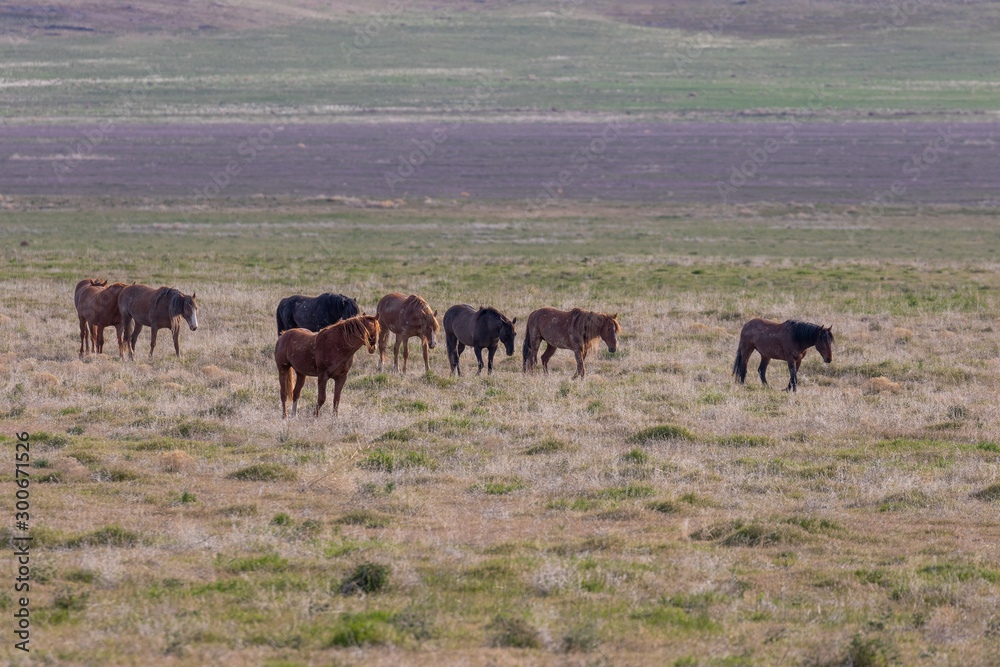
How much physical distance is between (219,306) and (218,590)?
17.7 m

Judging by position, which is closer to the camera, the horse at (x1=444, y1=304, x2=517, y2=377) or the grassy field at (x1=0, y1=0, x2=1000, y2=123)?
the horse at (x1=444, y1=304, x2=517, y2=377)

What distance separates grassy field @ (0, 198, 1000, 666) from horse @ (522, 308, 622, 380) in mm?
490

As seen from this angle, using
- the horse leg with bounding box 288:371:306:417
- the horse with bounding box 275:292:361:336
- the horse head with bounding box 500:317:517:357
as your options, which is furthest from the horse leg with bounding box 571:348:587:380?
the horse leg with bounding box 288:371:306:417

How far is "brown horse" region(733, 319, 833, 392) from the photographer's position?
58.8 feet

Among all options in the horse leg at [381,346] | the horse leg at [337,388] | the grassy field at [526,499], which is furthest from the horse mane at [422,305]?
the horse leg at [337,388]

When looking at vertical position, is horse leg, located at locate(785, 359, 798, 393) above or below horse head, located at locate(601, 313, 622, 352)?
below

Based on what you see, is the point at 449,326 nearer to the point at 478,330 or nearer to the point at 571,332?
the point at 478,330

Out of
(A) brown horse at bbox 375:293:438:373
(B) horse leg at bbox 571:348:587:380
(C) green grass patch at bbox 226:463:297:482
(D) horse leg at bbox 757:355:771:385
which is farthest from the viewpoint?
(B) horse leg at bbox 571:348:587:380

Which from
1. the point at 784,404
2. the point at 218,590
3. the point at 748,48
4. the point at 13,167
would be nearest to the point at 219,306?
the point at 784,404

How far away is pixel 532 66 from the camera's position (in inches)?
5743

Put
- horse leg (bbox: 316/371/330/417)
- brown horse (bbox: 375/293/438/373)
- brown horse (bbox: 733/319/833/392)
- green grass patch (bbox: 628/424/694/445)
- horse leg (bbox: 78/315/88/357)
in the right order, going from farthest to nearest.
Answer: horse leg (bbox: 78/315/88/357) < brown horse (bbox: 375/293/438/373) < brown horse (bbox: 733/319/833/392) < horse leg (bbox: 316/371/330/417) < green grass patch (bbox: 628/424/694/445)

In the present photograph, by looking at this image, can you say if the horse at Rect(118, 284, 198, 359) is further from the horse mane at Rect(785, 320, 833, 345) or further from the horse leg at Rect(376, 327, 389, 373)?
the horse mane at Rect(785, 320, 833, 345)

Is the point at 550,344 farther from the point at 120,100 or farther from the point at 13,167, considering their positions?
the point at 120,100

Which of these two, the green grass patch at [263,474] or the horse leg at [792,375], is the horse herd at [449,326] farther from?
the green grass patch at [263,474]
